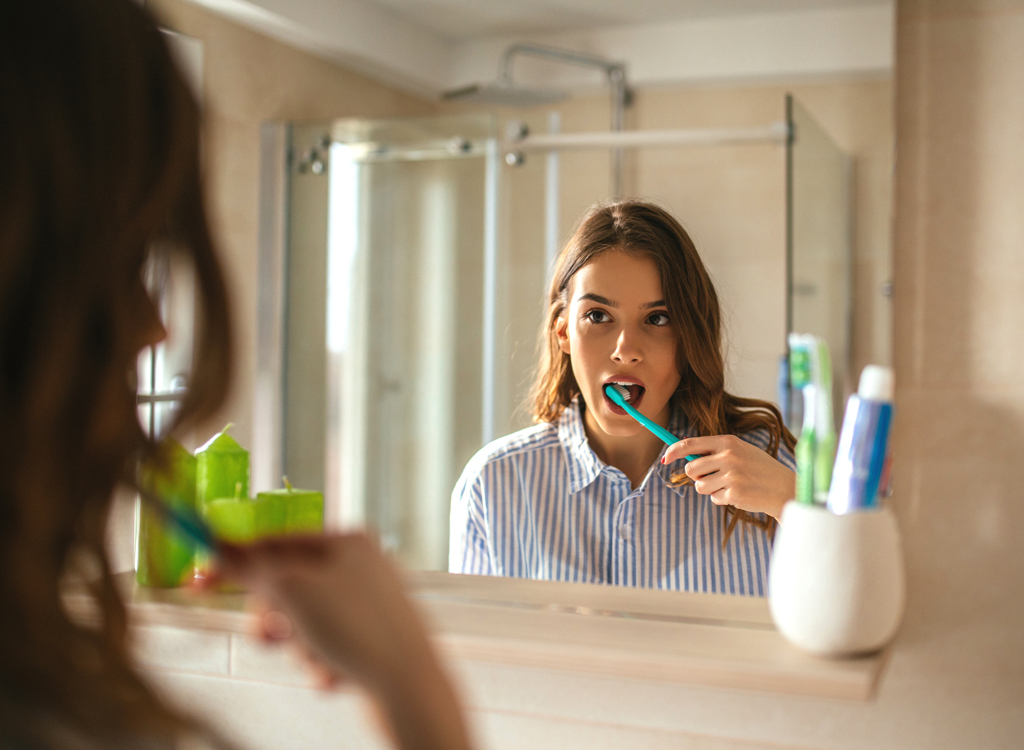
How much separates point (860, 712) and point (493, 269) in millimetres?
567

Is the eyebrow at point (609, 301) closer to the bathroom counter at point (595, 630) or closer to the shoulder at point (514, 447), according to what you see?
the shoulder at point (514, 447)

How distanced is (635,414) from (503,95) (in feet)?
1.31

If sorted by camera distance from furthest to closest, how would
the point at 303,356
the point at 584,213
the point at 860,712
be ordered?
the point at 303,356 → the point at 584,213 → the point at 860,712

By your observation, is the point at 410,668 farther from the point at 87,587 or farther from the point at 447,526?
the point at 447,526

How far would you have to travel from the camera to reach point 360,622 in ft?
1.50

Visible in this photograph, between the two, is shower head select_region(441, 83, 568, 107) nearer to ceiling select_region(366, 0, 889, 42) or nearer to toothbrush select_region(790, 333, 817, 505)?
ceiling select_region(366, 0, 889, 42)

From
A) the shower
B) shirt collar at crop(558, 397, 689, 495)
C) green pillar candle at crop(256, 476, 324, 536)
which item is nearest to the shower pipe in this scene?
the shower

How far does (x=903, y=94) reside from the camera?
877mm

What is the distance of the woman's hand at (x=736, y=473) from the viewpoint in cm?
83

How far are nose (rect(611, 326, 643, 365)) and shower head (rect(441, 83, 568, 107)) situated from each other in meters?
0.31

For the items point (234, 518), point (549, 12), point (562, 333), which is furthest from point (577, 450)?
point (549, 12)

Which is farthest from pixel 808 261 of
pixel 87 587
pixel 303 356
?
pixel 87 587

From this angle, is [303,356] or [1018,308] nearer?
[1018,308]

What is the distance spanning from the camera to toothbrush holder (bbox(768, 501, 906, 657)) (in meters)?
0.64
